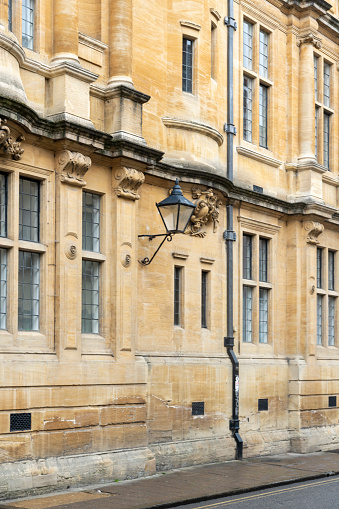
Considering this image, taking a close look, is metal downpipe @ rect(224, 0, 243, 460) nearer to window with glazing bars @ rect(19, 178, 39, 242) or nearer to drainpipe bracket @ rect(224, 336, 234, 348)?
drainpipe bracket @ rect(224, 336, 234, 348)

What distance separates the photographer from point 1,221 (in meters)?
13.1

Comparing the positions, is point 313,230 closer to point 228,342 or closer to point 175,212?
point 228,342

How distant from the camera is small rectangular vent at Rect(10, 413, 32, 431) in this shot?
41.9 feet

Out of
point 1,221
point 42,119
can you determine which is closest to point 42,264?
point 1,221

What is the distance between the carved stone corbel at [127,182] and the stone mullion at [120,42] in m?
1.66

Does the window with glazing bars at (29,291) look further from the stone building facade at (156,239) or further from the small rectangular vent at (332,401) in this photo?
the small rectangular vent at (332,401)

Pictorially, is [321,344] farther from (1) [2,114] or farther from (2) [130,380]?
(1) [2,114]

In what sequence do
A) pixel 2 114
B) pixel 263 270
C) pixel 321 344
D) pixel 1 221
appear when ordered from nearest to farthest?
1. pixel 2 114
2. pixel 1 221
3. pixel 263 270
4. pixel 321 344

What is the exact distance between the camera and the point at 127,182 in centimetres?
1527

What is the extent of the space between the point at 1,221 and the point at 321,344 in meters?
11.8

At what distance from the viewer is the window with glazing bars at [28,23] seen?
46.0ft

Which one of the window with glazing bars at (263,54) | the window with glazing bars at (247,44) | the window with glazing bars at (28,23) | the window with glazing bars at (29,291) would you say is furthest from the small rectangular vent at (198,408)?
the window with glazing bars at (263,54)

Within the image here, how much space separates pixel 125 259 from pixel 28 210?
222 centimetres

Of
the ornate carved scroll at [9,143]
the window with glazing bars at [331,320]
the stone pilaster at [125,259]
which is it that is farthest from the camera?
the window with glazing bars at [331,320]
